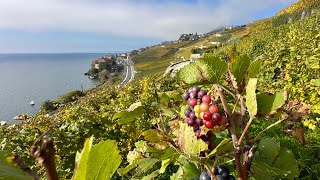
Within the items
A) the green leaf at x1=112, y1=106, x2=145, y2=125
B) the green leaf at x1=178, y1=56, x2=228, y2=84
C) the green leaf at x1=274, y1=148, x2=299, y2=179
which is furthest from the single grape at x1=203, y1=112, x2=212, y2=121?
the green leaf at x1=112, y1=106, x2=145, y2=125

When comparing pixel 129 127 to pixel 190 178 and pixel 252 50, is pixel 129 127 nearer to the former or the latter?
pixel 190 178

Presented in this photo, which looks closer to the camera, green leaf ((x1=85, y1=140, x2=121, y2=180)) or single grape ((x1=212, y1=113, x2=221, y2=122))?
green leaf ((x1=85, y1=140, x2=121, y2=180))

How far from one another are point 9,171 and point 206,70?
722 millimetres

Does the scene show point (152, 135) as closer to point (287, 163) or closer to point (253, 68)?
point (253, 68)

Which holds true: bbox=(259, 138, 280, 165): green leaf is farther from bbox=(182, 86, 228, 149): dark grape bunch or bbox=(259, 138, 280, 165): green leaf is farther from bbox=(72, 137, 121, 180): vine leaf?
bbox=(72, 137, 121, 180): vine leaf

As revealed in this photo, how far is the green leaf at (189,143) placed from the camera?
75cm

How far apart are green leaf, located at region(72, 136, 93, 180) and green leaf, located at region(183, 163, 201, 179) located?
0.80 metres

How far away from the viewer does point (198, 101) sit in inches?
41.1

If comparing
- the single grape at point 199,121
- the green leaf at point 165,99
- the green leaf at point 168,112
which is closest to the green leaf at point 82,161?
the single grape at point 199,121

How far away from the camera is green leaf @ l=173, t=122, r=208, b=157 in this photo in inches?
29.6

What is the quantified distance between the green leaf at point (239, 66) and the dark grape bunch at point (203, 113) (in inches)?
4.7

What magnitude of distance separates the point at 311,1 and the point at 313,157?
6290cm

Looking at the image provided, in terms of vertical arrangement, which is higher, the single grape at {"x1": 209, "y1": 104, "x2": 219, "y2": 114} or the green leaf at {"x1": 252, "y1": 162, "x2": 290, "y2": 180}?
the single grape at {"x1": 209, "y1": 104, "x2": 219, "y2": 114}

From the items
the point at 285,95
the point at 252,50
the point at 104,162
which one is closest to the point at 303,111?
the point at 285,95
